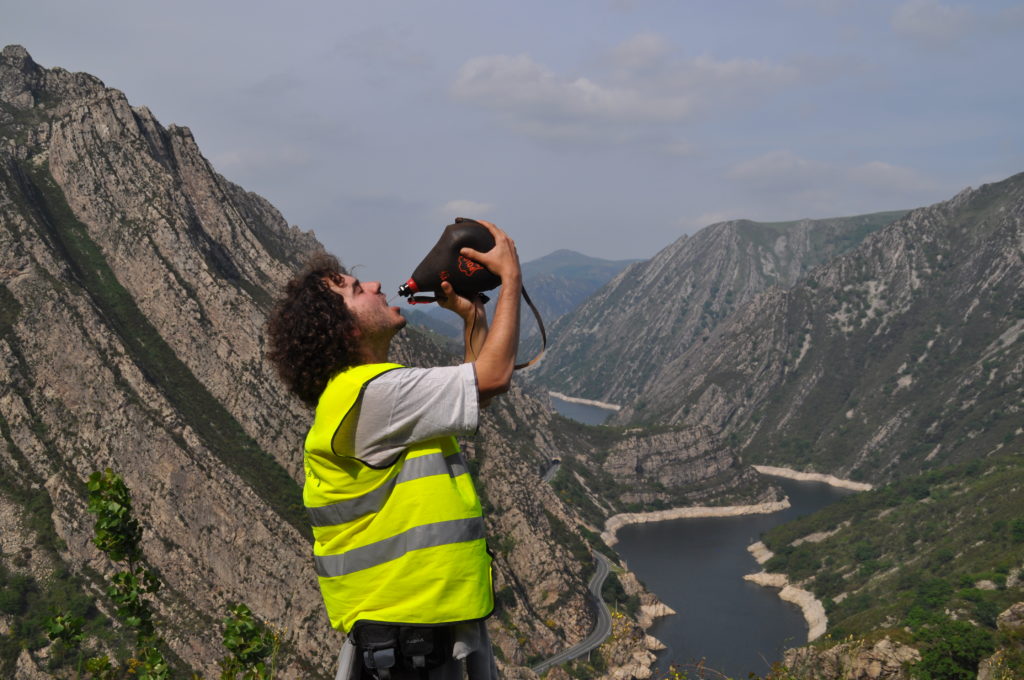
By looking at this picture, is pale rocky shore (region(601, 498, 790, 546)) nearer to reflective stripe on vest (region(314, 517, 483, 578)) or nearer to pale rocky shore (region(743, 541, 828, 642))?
pale rocky shore (region(743, 541, 828, 642))

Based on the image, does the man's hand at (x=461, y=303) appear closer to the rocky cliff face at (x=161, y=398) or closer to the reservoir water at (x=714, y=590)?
the rocky cliff face at (x=161, y=398)

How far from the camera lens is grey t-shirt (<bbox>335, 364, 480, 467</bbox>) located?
3975 mm

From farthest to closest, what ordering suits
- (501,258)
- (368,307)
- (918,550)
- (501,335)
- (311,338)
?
1. (918,550)
2. (501,258)
3. (368,307)
4. (311,338)
5. (501,335)

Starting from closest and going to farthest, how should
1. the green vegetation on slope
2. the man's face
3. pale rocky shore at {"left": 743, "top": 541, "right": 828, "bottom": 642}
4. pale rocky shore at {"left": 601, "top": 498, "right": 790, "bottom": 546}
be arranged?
the man's face < the green vegetation on slope < pale rocky shore at {"left": 743, "top": 541, "right": 828, "bottom": 642} < pale rocky shore at {"left": 601, "top": 498, "right": 790, "bottom": 546}

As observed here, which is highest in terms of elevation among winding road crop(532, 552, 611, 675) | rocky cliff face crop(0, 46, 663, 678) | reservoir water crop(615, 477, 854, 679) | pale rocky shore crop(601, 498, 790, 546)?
rocky cliff face crop(0, 46, 663, 678)

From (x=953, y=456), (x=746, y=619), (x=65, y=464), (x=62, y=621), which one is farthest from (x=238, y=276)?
(x=953, y=456)

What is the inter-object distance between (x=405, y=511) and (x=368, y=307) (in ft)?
4.00

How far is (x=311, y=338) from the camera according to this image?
445 centimetres

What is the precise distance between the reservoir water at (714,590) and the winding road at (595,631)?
24.9 ft

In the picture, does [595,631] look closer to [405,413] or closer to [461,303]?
[461,303]

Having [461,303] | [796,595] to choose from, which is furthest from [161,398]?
[796,595]

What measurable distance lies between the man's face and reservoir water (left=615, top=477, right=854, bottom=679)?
7063cm

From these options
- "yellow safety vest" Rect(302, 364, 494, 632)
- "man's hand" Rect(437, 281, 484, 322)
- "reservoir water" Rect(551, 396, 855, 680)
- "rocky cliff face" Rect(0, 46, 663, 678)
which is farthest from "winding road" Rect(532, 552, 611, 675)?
"yellow safety vest" Rect(302, 364, 494, 632)

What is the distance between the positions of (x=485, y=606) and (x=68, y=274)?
93.7m
